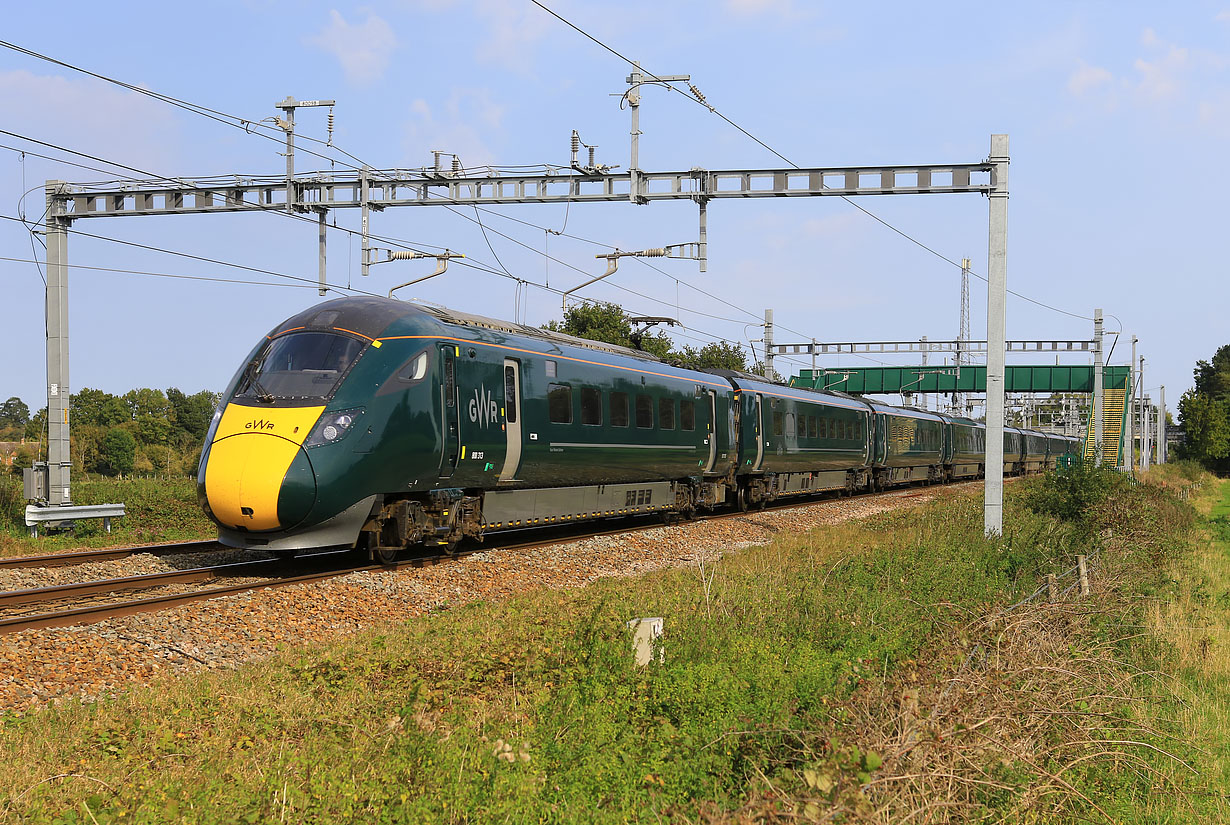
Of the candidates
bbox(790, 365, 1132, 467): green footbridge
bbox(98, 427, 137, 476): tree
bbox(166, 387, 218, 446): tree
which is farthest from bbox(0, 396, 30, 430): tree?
bbox(790, 365, 1132, 467): green footbridge

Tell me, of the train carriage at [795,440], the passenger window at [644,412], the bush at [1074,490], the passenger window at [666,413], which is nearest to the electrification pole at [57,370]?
the passenger window at [644,412]

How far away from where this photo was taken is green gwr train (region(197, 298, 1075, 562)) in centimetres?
1227

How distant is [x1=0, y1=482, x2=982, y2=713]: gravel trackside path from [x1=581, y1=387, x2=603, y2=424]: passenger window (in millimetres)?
2098

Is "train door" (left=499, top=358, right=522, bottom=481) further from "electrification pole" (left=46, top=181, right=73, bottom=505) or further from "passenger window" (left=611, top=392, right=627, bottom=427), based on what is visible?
"electrification pole" (left=46, top=181, right=73, bottom=505)

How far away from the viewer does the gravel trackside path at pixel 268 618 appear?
26.3ft

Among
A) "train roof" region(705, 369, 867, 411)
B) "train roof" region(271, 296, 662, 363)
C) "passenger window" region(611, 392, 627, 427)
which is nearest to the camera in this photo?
"train roof" region(271, 296, 662, 363)

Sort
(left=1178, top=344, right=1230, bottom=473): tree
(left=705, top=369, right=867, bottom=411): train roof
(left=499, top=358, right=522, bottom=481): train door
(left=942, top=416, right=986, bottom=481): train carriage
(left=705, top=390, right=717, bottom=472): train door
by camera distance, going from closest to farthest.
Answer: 1. (left=499, top=358, right=522, bottom=481): train door
2. (left=705, top=390, right=717, bottom=472): train door
3. (left=705, top=369, right=867, bottom=411): train roof
4. (left=942, top=416, right=986, bottom=481): train carriage
5. (left=1178, top=344, right=1230, bottom=473): tree

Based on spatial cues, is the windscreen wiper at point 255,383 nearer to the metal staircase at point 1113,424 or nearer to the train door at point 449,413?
the train door at point 449,413

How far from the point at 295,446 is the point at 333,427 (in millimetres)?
511

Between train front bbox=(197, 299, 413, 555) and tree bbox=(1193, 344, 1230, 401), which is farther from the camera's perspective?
tree bbox=(1193, 344, 1230, 401)

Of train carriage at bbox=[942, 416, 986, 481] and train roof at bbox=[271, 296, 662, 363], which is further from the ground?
train roof at bbox=[271, 296, 662, 363]

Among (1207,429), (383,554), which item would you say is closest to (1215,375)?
(1207,429)

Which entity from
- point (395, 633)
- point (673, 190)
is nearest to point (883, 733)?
point (395, 633)

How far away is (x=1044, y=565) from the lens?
14.2m
